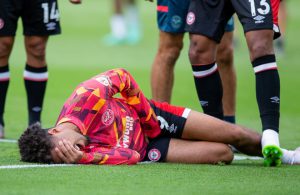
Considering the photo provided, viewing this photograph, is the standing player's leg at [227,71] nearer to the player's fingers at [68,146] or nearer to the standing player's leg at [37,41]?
the standing player's leg at [37,41]

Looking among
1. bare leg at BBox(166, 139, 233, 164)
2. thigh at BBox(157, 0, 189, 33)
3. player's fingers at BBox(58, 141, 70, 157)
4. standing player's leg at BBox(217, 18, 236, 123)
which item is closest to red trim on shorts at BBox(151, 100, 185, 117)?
bare leg at BBox(166, 139, 233, 164)

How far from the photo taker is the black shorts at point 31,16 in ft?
27.3

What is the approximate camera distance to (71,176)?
6.11m

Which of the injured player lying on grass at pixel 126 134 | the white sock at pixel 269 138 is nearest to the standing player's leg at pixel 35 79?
the injured player lying on grass at pixel 126 134

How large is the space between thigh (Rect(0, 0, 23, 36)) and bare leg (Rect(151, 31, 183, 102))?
4.53 ft

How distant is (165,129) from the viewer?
23.0 feet

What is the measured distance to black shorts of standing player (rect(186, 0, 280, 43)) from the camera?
696 cm

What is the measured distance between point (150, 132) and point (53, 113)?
12.7ft

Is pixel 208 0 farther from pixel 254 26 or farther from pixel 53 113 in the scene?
pixel 53 113

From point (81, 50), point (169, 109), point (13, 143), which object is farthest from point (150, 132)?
point (81, 50)

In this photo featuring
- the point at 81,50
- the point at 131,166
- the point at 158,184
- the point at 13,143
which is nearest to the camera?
the point at 158,184

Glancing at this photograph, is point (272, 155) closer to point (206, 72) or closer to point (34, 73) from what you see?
point (206, 72)

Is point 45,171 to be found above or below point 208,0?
below

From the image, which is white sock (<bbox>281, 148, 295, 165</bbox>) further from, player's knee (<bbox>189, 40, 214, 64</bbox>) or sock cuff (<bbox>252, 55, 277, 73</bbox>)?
player's knee (<bbox>189, 40, 214, 64</bbox>)
